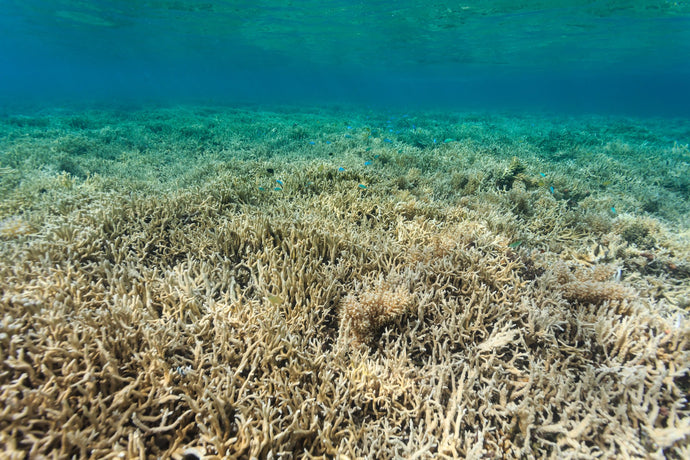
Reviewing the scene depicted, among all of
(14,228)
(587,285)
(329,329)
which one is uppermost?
(14,228)

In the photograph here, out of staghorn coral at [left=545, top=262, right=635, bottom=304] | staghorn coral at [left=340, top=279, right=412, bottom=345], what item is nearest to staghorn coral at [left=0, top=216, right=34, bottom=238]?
staghorn coral at [left=340, top=279, right=412, bottom=345]

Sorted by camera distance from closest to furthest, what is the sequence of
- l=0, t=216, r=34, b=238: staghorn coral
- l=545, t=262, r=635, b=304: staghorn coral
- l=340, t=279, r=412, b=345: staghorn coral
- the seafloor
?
1. the seafloor
2. l=340, t=279, r=412, b=345: staghorn coral
3. l=545, t=262, r=635, b=304: staghorn coral
4. l=0, t=216, r=34, b=238: staghorn coral

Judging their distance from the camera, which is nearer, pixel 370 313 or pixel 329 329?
pixel 370 313

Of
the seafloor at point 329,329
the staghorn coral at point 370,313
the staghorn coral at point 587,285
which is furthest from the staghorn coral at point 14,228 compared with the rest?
the staghorn coral at point 587,285

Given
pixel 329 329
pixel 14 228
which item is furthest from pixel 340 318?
pixel 14 228

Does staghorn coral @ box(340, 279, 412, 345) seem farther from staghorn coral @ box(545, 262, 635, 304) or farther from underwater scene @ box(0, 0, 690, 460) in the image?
staghorn coral @ box(545, 262, 635, 304)

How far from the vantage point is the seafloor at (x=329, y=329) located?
2121 millimetres

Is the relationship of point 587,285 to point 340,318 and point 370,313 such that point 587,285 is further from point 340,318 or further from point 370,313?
point 340,318

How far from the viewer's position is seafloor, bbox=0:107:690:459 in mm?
2121

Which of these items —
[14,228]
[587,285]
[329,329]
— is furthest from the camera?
[14,228]

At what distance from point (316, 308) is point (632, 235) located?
246 inches

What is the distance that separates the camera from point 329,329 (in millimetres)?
3178

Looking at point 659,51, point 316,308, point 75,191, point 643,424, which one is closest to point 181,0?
point 75,191

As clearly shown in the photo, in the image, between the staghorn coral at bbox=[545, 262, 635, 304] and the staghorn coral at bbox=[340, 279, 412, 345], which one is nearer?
the staghorn coral at bbox=[340, 279, 412, 345]
